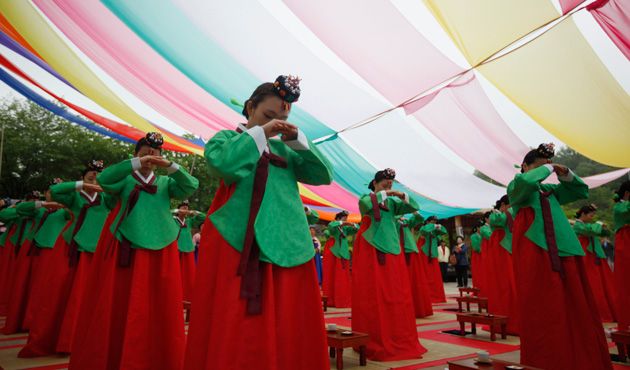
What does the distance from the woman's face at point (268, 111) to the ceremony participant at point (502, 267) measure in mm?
4187

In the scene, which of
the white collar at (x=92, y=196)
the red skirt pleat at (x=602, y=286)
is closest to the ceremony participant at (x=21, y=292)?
the white collar at (x=92, y=196)

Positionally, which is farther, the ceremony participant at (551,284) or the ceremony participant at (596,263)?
the ceremony participant at (596,263)

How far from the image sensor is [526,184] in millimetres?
2738

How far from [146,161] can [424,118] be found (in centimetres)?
442

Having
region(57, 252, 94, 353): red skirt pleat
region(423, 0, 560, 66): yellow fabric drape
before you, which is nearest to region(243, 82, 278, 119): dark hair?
region(57, 252, 94, 353): red skirt pleat

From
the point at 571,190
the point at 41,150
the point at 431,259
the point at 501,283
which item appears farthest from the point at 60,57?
the point at 41,150

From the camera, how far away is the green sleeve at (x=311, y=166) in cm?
174

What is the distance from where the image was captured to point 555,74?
4559 mm

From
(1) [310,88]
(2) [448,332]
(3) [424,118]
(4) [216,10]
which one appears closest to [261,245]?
(4) [216,10]

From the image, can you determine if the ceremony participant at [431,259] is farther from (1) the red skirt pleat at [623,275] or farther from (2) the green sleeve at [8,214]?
(2) the green sleeve at [8,214]

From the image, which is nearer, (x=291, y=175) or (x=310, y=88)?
(x=291, y=175)

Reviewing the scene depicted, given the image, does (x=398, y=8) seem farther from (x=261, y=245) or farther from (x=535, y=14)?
(x=261, y=245)

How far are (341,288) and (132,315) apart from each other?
5.75 meters

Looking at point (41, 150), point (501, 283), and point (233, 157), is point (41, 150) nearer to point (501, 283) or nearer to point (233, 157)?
point (501, 283)
